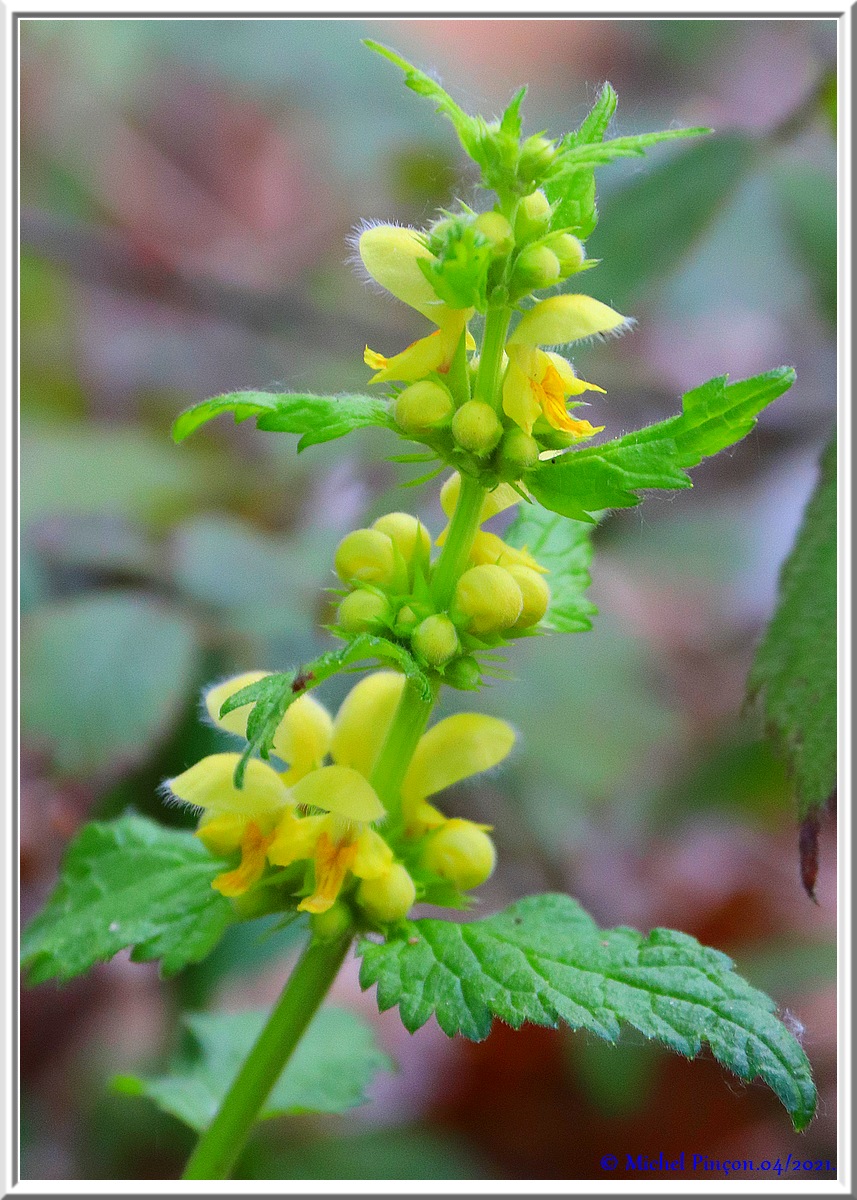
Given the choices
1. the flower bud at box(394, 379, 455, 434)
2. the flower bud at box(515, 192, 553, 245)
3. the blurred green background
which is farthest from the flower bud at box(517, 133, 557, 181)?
the blurred green background

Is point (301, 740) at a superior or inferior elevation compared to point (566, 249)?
inferior

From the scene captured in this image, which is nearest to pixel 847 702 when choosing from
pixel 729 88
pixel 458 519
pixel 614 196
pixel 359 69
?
pixel 458 519

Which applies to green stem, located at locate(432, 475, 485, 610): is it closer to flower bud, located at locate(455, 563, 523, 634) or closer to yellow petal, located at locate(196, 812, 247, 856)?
flower bud, located at locate(455, 563, 523, 634)

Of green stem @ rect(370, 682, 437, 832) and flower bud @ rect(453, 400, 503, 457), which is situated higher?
flower bud @ rect(453, 400, 503, 457)

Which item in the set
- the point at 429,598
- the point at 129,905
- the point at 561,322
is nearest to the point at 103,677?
the point at 129,905

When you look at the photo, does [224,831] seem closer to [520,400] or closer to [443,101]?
[520,400]
